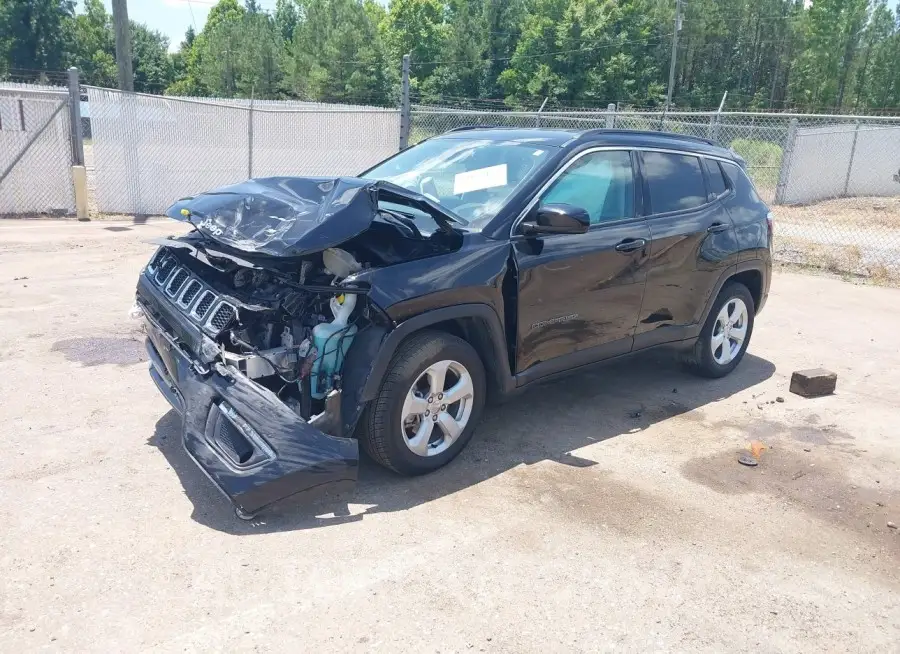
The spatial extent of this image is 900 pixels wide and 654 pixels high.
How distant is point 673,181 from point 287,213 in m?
2.90

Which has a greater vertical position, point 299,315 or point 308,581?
point 299,315

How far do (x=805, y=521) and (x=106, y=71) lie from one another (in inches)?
2914

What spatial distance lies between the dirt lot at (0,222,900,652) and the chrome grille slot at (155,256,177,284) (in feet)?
2.87

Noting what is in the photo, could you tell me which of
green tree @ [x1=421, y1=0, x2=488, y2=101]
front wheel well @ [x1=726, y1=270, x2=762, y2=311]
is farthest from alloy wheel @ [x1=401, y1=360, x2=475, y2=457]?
green tree @ [x1=421, y1=0, x2=488, y2=101]

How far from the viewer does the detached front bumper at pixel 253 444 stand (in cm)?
330

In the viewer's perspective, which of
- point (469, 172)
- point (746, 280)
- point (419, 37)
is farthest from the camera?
point (419, 37)

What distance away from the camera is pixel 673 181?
530 cm

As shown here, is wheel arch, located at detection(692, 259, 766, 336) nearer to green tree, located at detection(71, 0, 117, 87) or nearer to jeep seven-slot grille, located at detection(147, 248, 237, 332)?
jeep seven-slot grille, located at detection(147, 248, 237, 332)

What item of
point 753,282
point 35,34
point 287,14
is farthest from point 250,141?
point 287,14

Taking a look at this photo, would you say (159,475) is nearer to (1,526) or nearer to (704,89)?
(1,526)

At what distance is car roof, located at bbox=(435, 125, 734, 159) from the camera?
4762mm

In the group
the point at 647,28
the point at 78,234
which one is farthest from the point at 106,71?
the point at 78,234

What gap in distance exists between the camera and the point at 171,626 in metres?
2.77

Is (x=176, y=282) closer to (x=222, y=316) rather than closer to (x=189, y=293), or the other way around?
(x=189, y=293)
